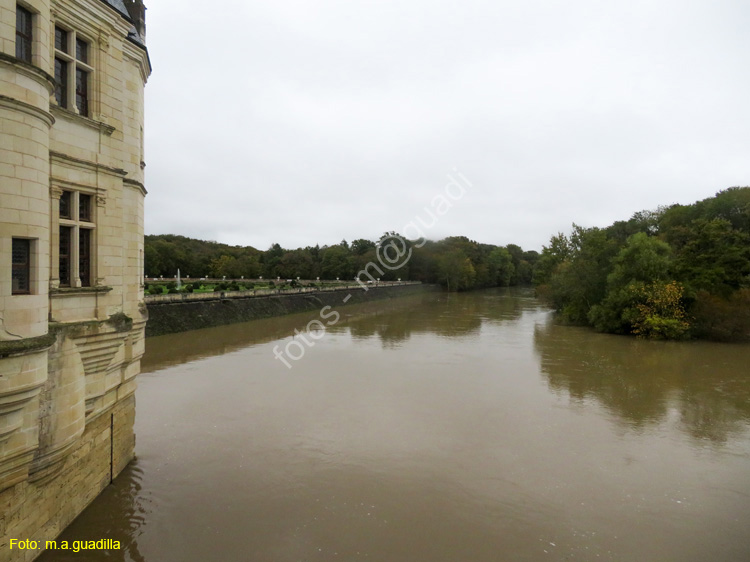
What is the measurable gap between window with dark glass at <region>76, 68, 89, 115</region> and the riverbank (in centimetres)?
2467

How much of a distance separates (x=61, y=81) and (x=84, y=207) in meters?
2.24

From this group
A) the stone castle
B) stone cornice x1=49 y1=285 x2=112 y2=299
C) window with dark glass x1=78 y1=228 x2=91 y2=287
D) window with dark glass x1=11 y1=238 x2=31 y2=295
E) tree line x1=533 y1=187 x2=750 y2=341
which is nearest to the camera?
the stone castle

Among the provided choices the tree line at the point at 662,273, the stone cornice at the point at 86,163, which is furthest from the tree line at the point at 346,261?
the stone cornice at the point at 86,163

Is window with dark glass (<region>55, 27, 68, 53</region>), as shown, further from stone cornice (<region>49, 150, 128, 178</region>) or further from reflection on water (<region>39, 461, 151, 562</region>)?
reflection on water (<region>39, 461, 151, 562</region>)

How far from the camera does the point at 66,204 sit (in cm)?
791

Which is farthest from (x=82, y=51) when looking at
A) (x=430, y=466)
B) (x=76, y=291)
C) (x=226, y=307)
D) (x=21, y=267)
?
(x=226, y=307)

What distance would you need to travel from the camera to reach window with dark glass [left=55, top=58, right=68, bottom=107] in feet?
25.7

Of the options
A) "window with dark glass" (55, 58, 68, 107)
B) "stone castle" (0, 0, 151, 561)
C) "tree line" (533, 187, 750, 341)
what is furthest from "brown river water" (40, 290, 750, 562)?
"tree line" (533, 187, 750, 341)

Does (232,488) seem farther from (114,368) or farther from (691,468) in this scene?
(691,468)

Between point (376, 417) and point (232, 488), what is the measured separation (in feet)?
19.9

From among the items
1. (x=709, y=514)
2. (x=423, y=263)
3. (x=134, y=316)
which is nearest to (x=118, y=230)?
(x=134, y=316)

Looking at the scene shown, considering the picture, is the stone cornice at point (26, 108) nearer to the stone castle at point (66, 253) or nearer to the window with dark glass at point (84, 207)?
the stone castle at point (66, 253)

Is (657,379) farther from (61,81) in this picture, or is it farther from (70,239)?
(61,81)

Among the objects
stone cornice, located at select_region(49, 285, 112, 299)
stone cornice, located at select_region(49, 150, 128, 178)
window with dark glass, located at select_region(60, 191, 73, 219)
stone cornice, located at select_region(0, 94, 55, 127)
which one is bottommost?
stone cornice, located at select_region(49, 285, 112, 299)
